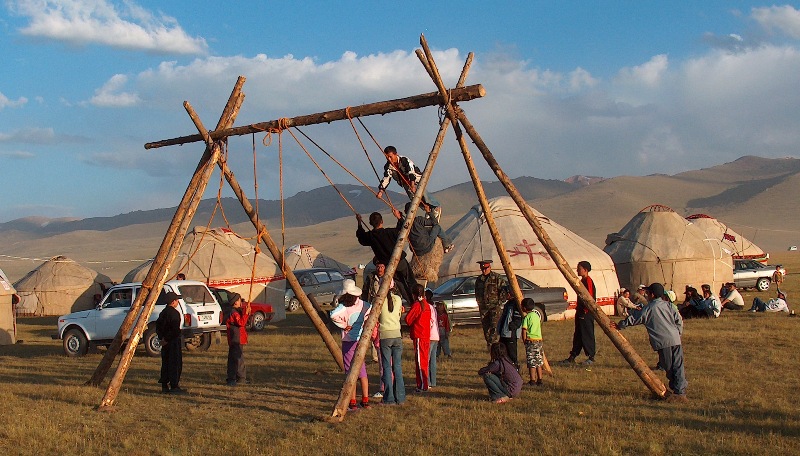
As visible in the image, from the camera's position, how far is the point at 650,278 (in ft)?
95.4

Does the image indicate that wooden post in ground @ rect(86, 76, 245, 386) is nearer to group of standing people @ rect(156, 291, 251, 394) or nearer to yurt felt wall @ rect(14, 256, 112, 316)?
group of standing people @ rect(156, 291, 251, 394)

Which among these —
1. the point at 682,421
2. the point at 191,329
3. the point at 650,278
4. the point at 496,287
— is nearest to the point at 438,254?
the point at 496,287

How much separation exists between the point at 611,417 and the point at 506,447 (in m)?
1.74

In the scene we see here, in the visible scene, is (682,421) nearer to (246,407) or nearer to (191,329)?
(246,407)

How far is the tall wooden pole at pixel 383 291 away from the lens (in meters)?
9.10

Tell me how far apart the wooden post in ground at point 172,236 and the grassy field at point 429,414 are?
786 millimetres

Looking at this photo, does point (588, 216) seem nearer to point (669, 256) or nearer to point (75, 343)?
point (669, 256)

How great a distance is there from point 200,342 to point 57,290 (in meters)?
17.5

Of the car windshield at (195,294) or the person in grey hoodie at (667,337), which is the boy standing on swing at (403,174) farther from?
the car windshield at (195,294)

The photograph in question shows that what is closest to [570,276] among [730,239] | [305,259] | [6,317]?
[6,317]

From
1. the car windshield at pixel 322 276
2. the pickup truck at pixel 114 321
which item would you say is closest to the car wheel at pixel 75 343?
the pickup truck at pixel 114 321

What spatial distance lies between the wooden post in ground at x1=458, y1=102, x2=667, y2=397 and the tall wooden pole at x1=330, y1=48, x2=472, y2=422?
47 centimetres

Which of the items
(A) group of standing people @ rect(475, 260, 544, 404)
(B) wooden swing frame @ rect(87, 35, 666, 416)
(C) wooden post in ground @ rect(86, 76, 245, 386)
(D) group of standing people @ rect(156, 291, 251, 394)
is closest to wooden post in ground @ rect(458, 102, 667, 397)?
(B) wooden swing frame @ rect(87, 35, 666, 416)

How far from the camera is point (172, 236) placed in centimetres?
1190
